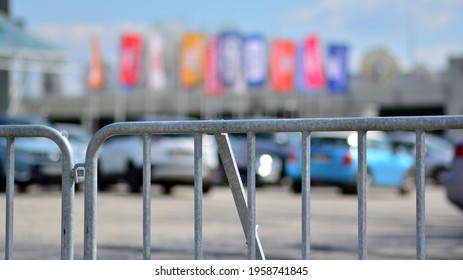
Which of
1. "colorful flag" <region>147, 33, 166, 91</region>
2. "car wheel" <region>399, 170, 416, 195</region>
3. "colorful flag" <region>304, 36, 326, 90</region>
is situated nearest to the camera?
"car wheel" <region>399, 170, 416, 195</region>

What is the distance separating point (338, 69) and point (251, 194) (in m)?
49.8

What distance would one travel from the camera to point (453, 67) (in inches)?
2442

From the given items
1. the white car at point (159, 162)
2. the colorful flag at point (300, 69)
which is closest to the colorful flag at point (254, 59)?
the colorful flag at point (300, 69)

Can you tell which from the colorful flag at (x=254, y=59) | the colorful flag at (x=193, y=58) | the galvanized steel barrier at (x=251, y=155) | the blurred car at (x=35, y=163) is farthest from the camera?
the colorful flag at (x=254, y=59)

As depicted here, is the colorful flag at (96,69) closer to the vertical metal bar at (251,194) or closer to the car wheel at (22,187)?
the car wheel at (22,187)

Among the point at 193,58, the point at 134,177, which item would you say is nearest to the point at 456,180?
the point at 134,177

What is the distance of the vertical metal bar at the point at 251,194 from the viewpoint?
4.86m

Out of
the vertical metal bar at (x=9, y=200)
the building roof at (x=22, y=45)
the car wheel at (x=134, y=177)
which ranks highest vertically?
the building roof at (x=22, y=45)

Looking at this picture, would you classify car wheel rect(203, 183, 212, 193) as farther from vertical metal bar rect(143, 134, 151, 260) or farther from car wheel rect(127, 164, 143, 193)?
vertical metal bar rect(143, 134, 151, 260)

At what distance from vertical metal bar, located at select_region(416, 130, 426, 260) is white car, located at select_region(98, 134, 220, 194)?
14.5 m

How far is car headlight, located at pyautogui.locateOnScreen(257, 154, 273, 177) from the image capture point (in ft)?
82.7

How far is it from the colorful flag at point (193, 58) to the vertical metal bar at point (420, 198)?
1824 inches

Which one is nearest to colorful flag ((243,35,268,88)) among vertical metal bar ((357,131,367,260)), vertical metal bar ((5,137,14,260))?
vertical metal bar ((5,137,14,260))
